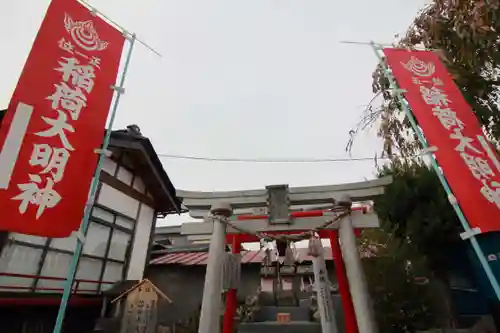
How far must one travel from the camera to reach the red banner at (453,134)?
4.97m

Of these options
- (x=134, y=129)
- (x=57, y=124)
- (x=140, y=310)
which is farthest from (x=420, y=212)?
(x=134, y=129)

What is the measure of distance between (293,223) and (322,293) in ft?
3.70

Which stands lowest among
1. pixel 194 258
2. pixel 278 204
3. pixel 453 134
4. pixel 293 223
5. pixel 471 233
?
pixel 471 233

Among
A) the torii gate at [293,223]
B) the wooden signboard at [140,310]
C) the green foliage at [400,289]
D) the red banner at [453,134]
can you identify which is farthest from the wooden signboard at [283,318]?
the red banner at [453,134]

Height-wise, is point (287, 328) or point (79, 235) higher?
point (79, 235)

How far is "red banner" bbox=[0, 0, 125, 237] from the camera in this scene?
4.20 metres

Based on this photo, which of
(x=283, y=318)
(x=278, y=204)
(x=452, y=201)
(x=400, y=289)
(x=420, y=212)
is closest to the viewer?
(x=452, y=201)

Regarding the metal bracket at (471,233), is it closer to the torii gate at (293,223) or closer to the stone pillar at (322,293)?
the torii gate at (293,223)

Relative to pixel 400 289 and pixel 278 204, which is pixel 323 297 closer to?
pixel 278 204

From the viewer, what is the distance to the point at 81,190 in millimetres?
4754

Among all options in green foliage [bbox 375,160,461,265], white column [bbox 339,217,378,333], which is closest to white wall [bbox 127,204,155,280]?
green foliage [bbox 375,160,461,265]

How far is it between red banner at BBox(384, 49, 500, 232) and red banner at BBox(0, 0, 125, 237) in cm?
596

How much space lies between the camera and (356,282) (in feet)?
13.9

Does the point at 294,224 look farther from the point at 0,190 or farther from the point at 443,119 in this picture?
the point at 0,190
